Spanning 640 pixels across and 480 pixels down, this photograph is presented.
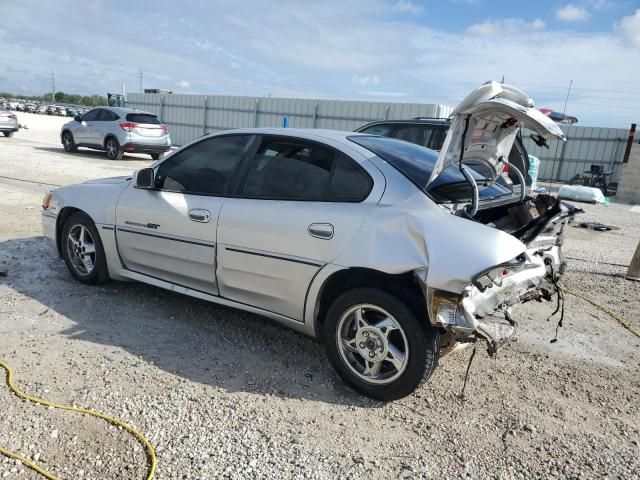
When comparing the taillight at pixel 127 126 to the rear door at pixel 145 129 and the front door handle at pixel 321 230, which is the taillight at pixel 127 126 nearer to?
the rear door at pixel 145 129

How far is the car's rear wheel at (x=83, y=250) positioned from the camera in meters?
4.57

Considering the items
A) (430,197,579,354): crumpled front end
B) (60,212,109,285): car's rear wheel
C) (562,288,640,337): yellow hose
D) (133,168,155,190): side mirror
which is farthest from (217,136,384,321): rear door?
(562,288,640,337): yellow hose

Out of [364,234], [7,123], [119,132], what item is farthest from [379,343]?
[7,123]

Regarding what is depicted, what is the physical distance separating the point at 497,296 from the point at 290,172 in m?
1.61

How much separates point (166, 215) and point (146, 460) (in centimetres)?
201

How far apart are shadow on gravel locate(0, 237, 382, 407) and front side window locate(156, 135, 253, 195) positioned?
3.53ft

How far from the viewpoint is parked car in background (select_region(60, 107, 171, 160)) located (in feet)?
54.9

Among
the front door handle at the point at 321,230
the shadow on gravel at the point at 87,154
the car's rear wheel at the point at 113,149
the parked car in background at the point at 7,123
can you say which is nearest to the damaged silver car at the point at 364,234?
the front door handle at the point at 321,230

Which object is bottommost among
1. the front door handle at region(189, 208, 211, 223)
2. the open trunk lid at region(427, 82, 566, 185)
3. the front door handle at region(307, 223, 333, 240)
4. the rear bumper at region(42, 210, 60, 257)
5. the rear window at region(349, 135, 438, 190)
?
the rear bumper at region(42, 210, 60, 257)

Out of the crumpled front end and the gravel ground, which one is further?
the crumpled front end

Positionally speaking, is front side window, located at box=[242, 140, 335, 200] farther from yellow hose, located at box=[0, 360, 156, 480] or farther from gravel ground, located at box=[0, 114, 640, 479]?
yellow hose, located at box=[0, 360, 156, 480]

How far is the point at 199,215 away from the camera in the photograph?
382 centimetres

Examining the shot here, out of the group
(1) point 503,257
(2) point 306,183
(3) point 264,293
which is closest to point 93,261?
(3) point 264,293

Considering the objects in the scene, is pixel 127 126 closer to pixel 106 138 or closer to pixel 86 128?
pixel 106 138
